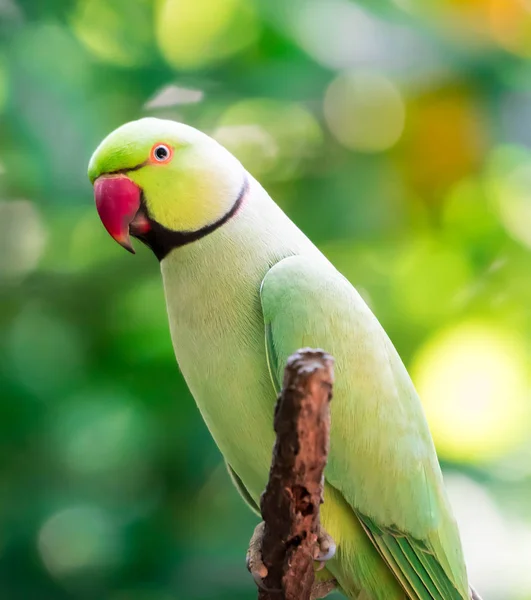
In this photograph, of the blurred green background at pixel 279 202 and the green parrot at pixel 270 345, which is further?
the blurred green background at pixel 279 202

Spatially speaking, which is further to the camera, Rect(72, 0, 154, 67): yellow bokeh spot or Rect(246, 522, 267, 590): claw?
Rect(72, 0, 154, 67): yellow bokeh spot

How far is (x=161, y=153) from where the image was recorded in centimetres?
131

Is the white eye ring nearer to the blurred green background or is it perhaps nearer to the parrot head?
the parrot head

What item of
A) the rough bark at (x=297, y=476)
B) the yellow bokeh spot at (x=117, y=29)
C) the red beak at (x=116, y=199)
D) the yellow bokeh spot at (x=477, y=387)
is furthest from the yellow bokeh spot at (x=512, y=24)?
the rough bark at (x=297, y=476)

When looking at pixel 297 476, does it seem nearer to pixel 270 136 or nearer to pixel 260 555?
pixel 260 555

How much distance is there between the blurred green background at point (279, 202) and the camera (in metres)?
2.29

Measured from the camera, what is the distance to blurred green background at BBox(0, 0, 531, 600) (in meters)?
2.29

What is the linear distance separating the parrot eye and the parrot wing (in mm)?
258

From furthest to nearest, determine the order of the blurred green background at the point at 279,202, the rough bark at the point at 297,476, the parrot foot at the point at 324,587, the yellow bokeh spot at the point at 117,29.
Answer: the yellow bokeh spot at the point at 117,29 → the blurred green background at the point at 279,202 → the parrot foot at the point at 324,587 → the rough bark at the point at 297,476

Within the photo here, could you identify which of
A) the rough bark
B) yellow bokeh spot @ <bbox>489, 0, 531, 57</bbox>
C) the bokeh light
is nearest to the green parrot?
the rough bark

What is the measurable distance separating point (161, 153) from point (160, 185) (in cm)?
5

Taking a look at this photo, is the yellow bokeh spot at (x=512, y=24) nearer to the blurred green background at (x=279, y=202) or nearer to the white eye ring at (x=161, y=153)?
the blurred green background at (x=279, y=202)

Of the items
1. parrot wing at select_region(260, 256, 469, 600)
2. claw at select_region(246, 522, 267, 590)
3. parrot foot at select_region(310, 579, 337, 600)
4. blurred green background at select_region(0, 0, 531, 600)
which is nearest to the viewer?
claw at select_region(246, 522, 267, 590)

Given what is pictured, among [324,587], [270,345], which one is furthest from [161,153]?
[324,587]
